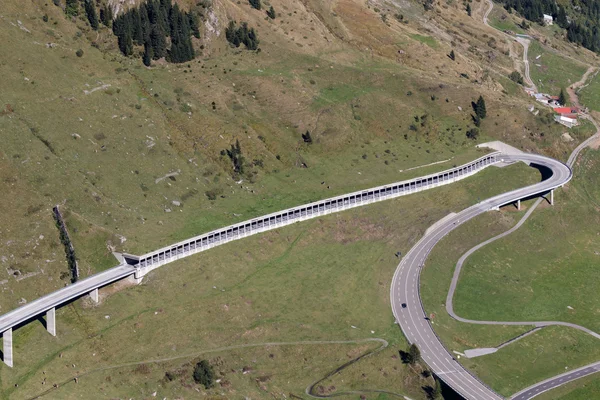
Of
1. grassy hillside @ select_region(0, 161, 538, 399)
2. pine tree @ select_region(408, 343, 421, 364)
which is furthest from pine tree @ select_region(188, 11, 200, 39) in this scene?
pine tree @ select_region(408, 343, 421, 364)

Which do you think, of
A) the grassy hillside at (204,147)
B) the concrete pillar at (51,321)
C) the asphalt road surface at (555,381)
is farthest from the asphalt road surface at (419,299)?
the concrete pillar at (51,321)

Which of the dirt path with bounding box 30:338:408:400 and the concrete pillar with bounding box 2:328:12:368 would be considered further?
the dirt path with bounding box 30:338:408:400

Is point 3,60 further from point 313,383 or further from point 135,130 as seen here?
point 313,383

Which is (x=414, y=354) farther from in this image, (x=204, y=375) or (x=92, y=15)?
(x=92, y=15)

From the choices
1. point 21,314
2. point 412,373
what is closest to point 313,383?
point 412,373

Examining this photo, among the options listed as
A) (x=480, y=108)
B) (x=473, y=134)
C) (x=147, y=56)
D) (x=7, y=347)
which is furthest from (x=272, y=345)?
(x=480, y=108)

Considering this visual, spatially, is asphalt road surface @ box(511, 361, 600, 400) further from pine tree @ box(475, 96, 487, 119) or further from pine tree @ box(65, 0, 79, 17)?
pine tree @ box(65, 0, 79, 17)

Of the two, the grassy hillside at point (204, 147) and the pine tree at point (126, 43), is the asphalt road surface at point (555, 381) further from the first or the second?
the pine tree at point (126, 43)

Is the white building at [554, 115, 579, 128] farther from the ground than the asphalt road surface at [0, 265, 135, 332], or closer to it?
farther from the ground

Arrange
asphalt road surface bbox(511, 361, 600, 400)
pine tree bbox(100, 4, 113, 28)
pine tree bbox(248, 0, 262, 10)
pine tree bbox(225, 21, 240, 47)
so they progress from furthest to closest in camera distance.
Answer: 1. pine tree bbox(248, 0, 262, 10)
2. pine tree bbox(225, 21, 240, 47)
3. pine tree bbox(100, 4, 113, 28)
4. asphalt road surface bbox(511, 361, 600, 400)
